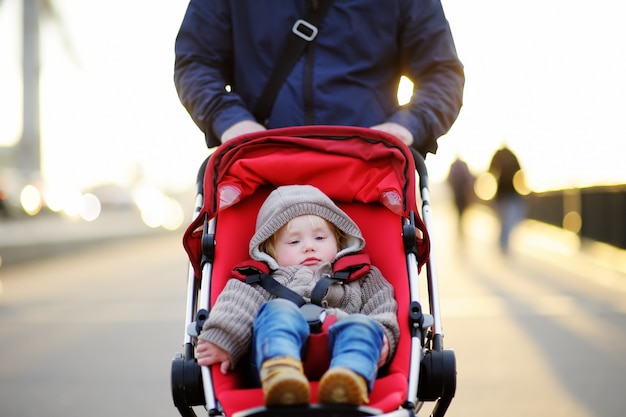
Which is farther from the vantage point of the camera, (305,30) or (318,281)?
(305,30)

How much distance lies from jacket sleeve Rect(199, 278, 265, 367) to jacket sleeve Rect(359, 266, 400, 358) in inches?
16.3

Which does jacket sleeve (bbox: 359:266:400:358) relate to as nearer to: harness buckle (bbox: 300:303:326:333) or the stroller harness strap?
the stroller harness strap

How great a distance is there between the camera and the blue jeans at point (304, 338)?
9.94 ft

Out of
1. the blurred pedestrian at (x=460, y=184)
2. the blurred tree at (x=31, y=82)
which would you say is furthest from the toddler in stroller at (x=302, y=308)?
the blurred tree at (x=31, y=82)

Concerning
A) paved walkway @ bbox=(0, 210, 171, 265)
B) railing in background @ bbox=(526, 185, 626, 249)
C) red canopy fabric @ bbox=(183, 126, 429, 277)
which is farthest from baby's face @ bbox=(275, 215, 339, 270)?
paved walkway @ bbox=(0, 210, 171, 265)

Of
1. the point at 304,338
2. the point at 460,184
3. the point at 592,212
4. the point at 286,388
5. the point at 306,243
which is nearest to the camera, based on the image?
the point at 286,388

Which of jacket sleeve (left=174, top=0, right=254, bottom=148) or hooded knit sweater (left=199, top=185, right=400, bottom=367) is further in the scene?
jacket sleeve (left=174, top=0, right=254, bottom=148)

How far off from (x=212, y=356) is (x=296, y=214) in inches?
28.3

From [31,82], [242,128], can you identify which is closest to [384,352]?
[242,128]

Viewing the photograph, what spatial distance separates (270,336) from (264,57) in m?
1.53

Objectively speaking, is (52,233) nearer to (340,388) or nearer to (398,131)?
(398,131)

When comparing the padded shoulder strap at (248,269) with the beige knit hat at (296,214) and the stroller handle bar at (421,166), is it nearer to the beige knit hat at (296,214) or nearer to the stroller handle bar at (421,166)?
the beige knit hat at (296,214)

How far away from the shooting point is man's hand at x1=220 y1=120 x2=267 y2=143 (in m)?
4.18

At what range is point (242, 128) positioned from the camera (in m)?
4.19
